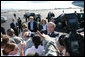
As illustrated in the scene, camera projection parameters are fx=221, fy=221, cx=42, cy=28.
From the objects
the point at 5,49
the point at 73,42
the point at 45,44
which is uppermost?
the point at 73,42

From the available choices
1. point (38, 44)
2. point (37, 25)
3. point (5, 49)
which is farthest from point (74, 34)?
point (37, 25)

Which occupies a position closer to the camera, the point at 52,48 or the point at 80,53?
the point at 80,53

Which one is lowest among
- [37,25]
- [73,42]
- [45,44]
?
[37,25]

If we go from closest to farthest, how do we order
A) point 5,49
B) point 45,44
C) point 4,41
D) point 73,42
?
point 73,42 < point 5,49 < point 4,41 < point 45,44

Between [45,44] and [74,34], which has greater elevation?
[74,34]

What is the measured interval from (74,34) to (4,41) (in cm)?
125

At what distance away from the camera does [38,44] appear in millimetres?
3904

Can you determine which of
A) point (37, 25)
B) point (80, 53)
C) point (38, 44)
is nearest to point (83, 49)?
point (80, 53)

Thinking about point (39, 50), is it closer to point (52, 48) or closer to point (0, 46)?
point (52, 48)

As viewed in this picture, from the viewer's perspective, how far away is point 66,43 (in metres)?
3.34

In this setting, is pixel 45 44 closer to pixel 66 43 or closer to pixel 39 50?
pixel 39 50

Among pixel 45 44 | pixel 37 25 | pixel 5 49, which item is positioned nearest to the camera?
pixel 5 49

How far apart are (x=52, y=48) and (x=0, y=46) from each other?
0.90 meters

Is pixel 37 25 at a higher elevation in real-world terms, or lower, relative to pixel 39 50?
lower
